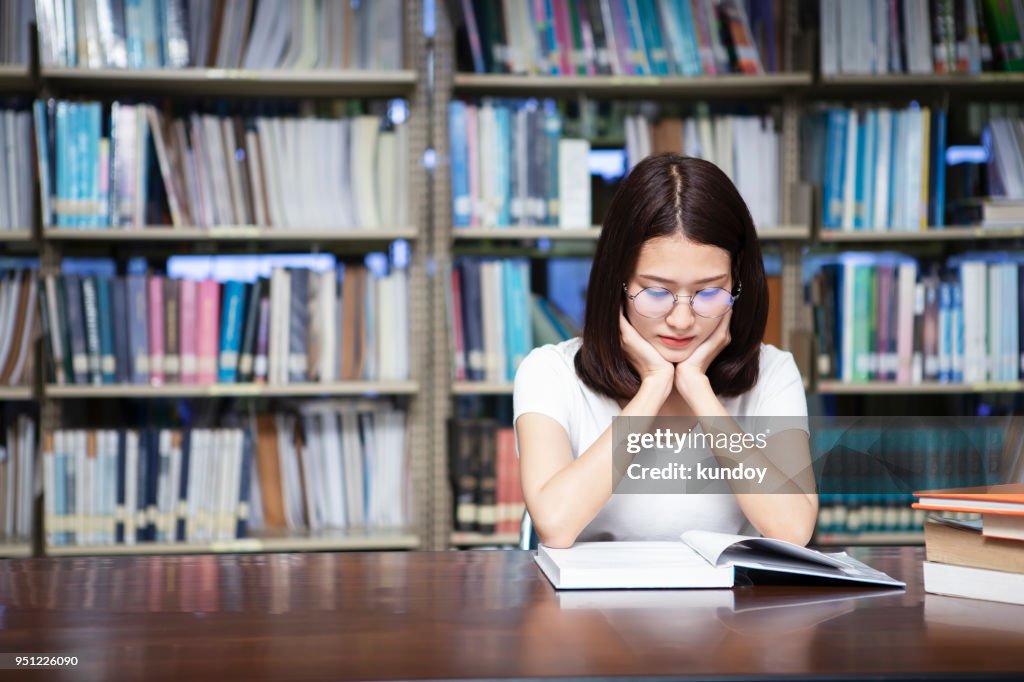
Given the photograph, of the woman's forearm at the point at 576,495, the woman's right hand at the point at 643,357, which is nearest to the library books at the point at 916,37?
the woman's right hand at the point at 643,357

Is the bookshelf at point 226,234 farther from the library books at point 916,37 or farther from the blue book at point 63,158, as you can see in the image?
the library books at point 916,37

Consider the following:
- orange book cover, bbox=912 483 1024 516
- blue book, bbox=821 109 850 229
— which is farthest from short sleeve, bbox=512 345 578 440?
blue book, bbox=821 109 850 229

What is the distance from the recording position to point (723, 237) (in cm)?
140

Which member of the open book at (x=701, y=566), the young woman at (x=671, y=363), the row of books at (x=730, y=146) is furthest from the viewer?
the row of books at (x=730, y=146)

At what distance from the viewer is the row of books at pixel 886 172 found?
2.51 meters

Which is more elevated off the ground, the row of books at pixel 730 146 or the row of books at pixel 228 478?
the row of books at pixel 730 146

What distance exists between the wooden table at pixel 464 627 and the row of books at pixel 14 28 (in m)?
1.76

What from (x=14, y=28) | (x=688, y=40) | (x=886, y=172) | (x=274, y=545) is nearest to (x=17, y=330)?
(x=14, y=28)

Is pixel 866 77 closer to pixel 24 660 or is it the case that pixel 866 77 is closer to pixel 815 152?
pixel 815 152

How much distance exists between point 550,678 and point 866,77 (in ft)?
7.25

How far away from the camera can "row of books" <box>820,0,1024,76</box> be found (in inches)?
98.6

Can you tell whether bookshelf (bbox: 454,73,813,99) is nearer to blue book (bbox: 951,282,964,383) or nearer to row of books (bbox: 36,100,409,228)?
row of books (bbox: 36,100,409,228)

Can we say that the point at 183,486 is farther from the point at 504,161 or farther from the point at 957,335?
the point at 957,335

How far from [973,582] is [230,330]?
6.32 feet
